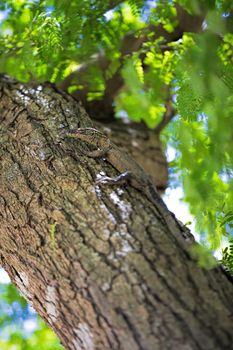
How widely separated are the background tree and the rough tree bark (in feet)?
0.82

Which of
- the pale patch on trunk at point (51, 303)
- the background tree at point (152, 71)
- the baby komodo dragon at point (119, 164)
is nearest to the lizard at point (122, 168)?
the baby komodo dragon at point (119, 164)

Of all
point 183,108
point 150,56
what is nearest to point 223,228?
point 183,108

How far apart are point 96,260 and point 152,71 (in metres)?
2.20

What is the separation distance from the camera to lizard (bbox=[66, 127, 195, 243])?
9.06 feet

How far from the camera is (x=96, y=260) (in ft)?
7.89

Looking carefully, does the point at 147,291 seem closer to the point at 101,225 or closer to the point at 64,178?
the point at 101,225

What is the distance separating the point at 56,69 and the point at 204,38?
2029mm

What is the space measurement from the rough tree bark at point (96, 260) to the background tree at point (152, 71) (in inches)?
9.9

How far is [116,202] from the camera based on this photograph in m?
2.68

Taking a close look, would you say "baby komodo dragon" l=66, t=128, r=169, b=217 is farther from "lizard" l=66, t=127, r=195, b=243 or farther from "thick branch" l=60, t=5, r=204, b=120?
"thick branch" l=60, t=5, r=204, b=120

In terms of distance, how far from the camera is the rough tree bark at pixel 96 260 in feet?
7.34

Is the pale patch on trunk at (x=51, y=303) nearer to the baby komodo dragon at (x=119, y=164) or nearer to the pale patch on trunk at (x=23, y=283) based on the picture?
the pale patch on trunk at (x=23, y=283)

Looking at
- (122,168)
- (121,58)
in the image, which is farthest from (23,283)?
(121,58)

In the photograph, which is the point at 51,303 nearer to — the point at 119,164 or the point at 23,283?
the point at 23,283
